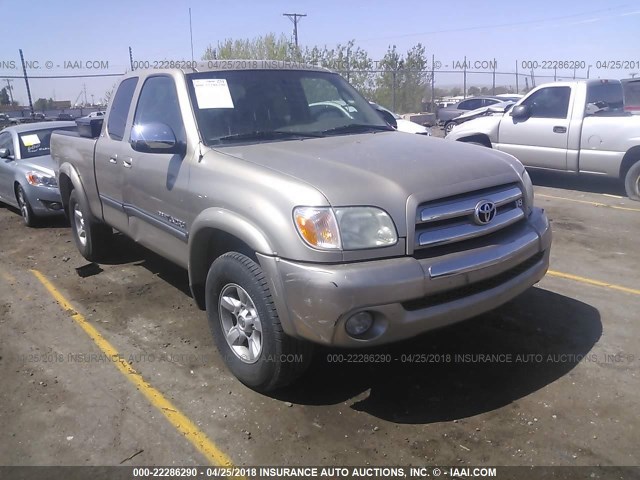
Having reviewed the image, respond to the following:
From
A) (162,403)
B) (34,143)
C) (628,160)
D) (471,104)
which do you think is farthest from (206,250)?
(471,104)

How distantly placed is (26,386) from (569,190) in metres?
8.64

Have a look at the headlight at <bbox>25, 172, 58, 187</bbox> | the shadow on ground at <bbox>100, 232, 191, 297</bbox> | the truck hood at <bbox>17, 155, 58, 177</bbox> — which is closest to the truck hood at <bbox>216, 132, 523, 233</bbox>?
the shadow on ground at <bbox>100, 232, 191, 297</bbox>

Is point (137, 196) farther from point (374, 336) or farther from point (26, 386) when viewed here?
point (374, 336)

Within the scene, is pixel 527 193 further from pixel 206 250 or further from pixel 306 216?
pixel 206 250

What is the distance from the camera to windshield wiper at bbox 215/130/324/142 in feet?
12.5

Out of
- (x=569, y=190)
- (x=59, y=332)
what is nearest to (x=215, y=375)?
(x=59, y=332)

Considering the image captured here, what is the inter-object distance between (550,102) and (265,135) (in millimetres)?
7094

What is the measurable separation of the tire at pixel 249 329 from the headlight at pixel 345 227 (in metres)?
0.42

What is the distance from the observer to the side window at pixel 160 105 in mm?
4016

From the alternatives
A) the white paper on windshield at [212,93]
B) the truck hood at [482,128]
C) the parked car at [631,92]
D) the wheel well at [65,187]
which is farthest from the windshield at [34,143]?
the parked car at [631,92]

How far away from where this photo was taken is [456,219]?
121 inches

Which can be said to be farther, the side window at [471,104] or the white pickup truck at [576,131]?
the side window at [471,104]

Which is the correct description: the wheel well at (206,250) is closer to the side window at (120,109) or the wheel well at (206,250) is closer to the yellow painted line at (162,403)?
the yellow painted line at (162,403)

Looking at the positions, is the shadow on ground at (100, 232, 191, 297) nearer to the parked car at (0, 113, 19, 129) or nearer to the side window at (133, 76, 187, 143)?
the side window at (133, 76, 187, 143)
